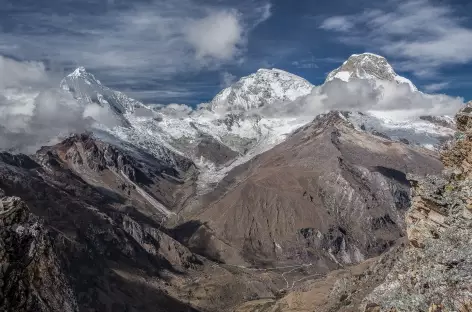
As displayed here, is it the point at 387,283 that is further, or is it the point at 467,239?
the point at 387,283

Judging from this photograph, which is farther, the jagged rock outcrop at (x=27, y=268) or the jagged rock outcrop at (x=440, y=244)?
the jagged rock outcrop at (x=440, y=244)

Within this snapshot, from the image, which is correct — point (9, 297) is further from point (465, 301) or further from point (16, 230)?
point (465, 301)

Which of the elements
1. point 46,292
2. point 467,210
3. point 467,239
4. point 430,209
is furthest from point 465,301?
point 46,292

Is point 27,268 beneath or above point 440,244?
above

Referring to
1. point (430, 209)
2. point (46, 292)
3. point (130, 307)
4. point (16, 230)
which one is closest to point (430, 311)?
point (430, 209)

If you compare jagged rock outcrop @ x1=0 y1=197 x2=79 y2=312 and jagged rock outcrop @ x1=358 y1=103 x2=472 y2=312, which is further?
jagged rock outcrop @ x1=358 y1=103 x2=472 y2=312

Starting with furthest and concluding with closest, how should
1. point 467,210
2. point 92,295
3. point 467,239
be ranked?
point 92,295, point 467,210, point 467,239

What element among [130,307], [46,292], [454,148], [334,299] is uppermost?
[454,148]

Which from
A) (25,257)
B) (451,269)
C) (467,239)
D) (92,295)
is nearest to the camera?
(25,257)

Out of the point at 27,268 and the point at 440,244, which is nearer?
the point at 27,268

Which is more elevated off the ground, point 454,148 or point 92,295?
point 454,148
